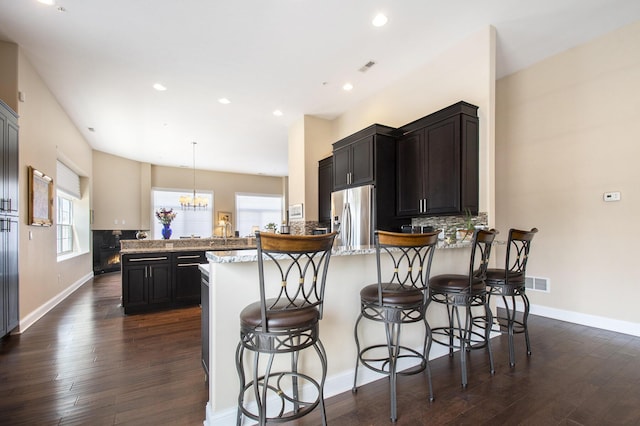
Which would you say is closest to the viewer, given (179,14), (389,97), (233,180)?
(179,14)

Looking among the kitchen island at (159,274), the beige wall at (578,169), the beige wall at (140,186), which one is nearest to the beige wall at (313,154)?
the kitchen island at (159,274)

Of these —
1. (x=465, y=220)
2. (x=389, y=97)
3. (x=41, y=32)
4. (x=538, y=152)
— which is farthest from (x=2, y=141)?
(x=538, y=152)

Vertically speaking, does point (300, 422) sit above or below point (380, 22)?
below

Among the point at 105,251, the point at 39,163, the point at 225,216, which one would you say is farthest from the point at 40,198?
the point at 225,216

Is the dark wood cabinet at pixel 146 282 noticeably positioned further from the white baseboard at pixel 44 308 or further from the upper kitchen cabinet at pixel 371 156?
the upper kitchen cabinet at pixel 371 156

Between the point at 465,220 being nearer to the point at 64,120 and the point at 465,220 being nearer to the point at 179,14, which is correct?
the point at 179,14

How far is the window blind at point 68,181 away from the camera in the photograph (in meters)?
5.35

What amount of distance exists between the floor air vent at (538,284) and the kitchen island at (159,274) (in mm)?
4566

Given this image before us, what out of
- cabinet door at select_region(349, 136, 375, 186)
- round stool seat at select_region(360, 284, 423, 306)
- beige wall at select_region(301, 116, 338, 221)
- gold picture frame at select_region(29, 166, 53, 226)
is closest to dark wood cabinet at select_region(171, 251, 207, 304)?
gold picture frame at select_region(29, 166, 53, 226)

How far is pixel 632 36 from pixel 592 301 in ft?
9.66

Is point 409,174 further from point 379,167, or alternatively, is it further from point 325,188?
point 325,188

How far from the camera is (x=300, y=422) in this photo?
5.57 ft

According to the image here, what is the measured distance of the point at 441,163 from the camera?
330cm

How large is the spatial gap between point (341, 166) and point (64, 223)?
6.05 meters
